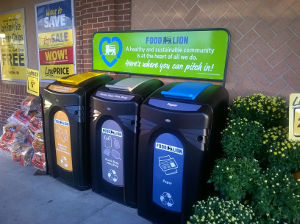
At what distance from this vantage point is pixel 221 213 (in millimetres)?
1679

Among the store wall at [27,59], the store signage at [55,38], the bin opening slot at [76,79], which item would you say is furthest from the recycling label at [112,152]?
the store wall at [27,59]

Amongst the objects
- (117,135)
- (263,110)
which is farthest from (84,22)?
(263,110)

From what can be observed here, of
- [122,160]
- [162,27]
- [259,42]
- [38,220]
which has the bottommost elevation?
[38,220]

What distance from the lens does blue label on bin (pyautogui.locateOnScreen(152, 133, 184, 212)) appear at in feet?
7.23

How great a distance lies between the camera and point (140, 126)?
2396 millimetres

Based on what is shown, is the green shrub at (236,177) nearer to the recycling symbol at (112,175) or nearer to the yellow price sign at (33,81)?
the recycling symbol at (112,175)

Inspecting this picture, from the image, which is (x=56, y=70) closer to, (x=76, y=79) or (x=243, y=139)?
(x=76, y=79)

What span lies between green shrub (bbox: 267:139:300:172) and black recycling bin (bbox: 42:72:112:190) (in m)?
1.95

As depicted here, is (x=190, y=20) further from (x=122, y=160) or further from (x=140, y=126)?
(x=122, y=160)

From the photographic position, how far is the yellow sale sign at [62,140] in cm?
296

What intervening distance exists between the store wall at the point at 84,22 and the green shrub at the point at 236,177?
8.40 ft

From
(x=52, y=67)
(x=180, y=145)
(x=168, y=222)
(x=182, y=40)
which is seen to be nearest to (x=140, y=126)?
(x=180, y=145)

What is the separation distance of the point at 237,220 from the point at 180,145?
75 cm

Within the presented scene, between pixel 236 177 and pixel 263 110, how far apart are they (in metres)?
0.80
